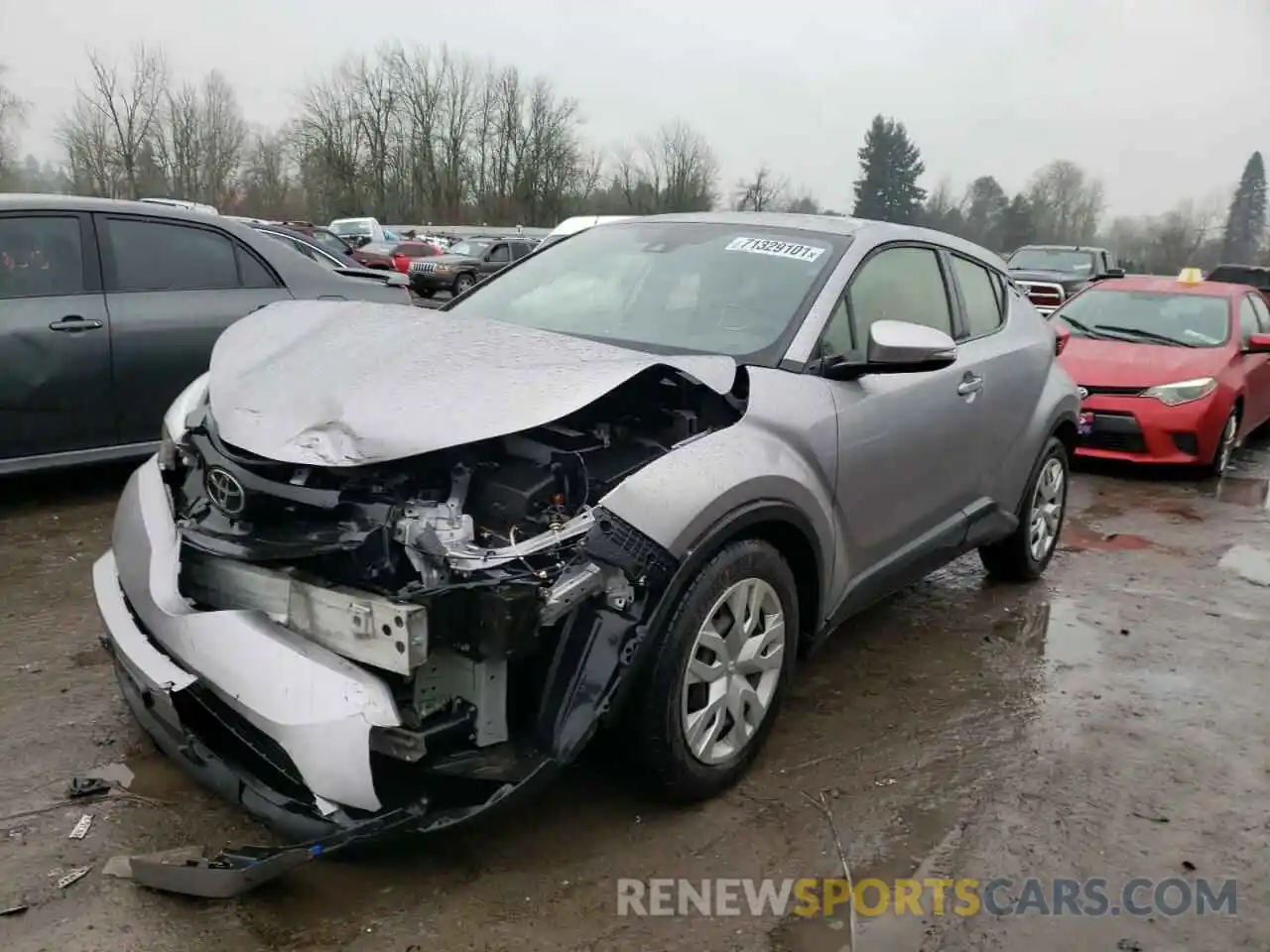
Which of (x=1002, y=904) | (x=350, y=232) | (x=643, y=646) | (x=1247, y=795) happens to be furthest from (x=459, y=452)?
(x=350, y=232)

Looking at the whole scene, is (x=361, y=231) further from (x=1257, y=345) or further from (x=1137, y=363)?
(x=1257, y=345)

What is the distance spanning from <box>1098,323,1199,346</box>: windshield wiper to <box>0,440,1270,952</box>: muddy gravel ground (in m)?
4.05

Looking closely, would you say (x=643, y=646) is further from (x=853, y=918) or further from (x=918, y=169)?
(x=918, y=169)

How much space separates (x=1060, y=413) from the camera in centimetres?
489

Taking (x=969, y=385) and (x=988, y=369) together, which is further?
(x=988, y=369)

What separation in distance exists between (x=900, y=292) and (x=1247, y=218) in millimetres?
79266

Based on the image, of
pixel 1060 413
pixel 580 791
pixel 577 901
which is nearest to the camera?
pixel 577 901

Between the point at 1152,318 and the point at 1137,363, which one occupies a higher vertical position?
the point at 1152,318

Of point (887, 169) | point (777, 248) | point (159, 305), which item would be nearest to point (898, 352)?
point (777, 248)

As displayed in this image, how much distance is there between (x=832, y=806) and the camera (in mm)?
2932

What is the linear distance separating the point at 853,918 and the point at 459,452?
60.5 inches

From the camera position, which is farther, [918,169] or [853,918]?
[918,169]

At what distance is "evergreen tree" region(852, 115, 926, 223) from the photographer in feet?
232

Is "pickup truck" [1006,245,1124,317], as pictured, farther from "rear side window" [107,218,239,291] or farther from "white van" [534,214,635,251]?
"rear side window" [107,218,239,291]
